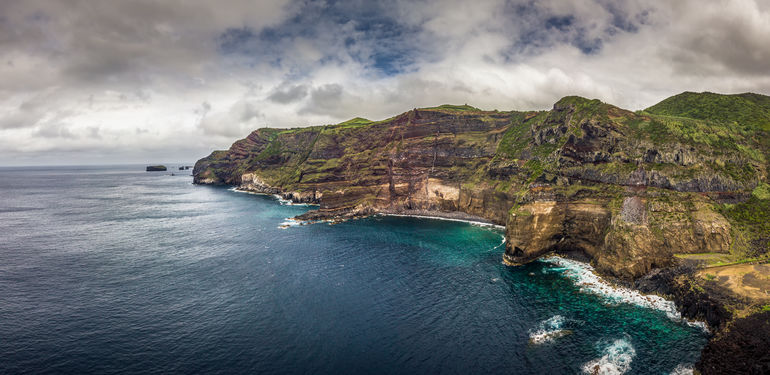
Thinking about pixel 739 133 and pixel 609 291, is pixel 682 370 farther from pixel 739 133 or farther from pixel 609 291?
pixel 739 133

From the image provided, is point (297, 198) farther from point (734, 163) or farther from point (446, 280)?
point (734, 163)

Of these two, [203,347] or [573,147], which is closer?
[203,347]

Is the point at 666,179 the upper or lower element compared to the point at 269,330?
upper

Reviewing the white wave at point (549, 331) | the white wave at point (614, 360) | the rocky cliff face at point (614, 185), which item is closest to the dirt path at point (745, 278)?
the rocky cliff face at point (614, 185)

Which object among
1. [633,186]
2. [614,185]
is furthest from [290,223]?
[633,186]

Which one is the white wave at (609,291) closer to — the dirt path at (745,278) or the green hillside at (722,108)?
the dirt path at (745,278)

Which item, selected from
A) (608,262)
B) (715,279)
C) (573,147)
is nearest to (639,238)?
(608,262)
